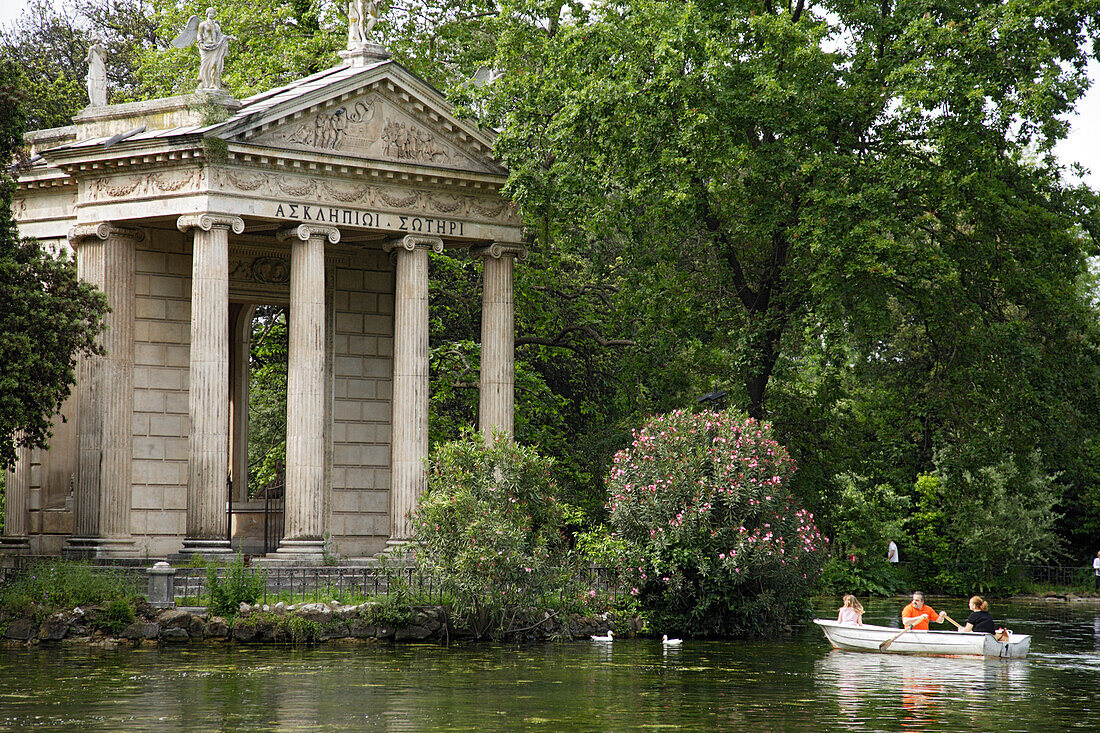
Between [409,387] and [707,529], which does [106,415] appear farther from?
[707,529]

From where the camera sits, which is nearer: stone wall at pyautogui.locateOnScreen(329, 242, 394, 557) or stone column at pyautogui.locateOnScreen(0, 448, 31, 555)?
stone column at pyautogui.locateOnScreen(0, 448, 31, 555)

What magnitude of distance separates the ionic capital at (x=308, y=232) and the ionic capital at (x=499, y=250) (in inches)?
164

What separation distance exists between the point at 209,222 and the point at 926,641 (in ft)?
58.2

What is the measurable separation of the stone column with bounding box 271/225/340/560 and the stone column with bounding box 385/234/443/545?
199cm

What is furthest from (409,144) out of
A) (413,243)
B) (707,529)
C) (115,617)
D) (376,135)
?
(115,617)

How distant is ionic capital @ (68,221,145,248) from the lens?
102 feet

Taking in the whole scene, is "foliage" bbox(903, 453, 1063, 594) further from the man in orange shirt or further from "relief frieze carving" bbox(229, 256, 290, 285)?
"relief frieze carving" bbox(229, 256, 290, 285)

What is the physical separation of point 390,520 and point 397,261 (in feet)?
20.9

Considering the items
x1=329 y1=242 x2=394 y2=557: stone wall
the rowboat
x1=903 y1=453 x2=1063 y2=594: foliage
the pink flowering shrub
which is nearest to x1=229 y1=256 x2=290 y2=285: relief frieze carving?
x1=329 y1=242 x2=394 y2=557: stone wall

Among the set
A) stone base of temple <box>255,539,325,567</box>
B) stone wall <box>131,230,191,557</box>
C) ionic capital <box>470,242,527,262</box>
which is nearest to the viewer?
stone base of temple <box>255,539,325,567</box>

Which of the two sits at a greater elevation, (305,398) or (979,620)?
(305,398)

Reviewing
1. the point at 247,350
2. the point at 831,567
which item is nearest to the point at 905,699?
the point at 247,350

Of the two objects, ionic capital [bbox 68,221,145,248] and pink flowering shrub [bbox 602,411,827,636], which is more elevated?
ionic capital [bbox 68,221,145,248]

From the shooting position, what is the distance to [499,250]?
111 ft
